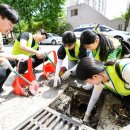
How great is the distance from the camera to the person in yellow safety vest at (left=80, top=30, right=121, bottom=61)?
258 centimetres

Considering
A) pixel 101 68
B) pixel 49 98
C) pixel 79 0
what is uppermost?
pixel 79 0

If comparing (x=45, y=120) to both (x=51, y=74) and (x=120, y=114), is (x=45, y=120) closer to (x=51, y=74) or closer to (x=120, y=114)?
(x=120, y=114)

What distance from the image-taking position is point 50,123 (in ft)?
7.23

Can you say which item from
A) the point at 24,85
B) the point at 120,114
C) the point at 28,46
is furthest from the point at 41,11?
the point at 120,114

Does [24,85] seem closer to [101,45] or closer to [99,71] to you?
[101,45]

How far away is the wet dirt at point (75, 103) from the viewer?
2.71 metres

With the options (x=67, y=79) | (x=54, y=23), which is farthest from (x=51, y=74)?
(x=54, y=23)

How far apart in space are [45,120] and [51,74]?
6.12ft

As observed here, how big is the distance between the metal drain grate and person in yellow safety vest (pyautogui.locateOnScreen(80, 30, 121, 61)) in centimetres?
96

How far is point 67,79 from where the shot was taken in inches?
149

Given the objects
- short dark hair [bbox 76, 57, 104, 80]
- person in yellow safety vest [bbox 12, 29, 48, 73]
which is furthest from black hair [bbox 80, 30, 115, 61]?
person in yellow safety vest [bbox 12, 29, 48, 73]

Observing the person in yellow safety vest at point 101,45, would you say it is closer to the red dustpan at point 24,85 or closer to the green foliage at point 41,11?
the red dustpan at point 24,85

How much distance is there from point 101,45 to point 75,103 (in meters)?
0.94

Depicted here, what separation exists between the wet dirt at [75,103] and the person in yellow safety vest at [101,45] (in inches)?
24.8
